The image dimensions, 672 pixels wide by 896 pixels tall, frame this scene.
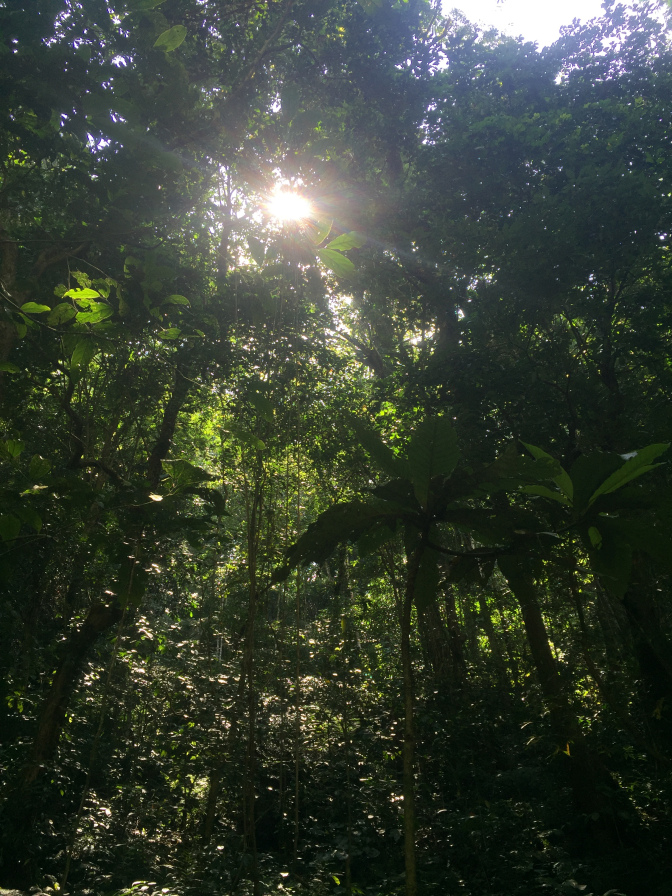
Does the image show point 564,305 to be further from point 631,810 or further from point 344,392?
point 631,810

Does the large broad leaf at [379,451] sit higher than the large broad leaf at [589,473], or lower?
higher

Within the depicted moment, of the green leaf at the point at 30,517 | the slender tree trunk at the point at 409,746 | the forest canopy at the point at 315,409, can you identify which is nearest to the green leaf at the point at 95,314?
the forest canopy at the point at 315,409

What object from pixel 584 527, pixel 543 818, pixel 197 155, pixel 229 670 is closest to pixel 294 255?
pixel 584 527

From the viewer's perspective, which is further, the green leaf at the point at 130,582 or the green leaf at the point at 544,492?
the green leaf at the point at 130,582

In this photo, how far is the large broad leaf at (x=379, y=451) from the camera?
2.90 ft

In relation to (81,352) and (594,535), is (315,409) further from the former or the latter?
(594,535)

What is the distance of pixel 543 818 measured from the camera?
3557 mm

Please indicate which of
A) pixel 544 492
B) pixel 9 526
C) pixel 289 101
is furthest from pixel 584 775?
pixel 289 101

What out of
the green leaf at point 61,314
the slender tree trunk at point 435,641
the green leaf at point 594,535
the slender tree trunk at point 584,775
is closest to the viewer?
the green leaf at point 594,535

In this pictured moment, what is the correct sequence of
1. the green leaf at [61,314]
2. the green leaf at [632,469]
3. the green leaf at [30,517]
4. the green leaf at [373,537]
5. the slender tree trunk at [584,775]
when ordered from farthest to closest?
the slender tree trunk at [584,775], the green leaf at [61,314], the green leaf at [30,517], the green leaf at [373,537], the green leaf at [632,469]

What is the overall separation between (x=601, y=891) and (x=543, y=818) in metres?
1.10

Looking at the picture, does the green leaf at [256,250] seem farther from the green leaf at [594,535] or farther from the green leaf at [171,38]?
the green leaf at [594,535]

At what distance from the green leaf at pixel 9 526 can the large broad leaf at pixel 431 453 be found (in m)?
0.79

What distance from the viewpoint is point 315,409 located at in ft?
17.0
